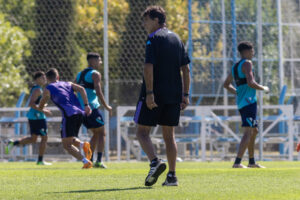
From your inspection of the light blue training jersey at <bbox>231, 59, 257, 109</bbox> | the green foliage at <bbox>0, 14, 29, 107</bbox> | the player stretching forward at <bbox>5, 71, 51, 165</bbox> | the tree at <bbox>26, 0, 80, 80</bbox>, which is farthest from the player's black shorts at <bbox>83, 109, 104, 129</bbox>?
the green foliage at <bbox>0, 14, 29, 107</bbox>

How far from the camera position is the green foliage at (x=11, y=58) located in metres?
26.5

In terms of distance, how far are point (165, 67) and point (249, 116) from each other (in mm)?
4240

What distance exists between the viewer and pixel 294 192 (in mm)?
6641

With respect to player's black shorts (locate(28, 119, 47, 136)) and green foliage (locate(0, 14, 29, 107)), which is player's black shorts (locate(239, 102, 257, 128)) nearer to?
player's black shorts (locate(28, 119, 47, 136))

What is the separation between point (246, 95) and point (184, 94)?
378cm

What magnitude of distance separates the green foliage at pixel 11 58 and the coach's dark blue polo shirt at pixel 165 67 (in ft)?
63.1

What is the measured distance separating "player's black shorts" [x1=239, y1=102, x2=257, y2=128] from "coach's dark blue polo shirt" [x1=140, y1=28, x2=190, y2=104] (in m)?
4.08

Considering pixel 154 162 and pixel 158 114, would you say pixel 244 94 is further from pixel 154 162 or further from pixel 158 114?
pixel 154 162

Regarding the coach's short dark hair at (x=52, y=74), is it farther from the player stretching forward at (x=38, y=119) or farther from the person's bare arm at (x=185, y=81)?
the person's bare arm at (x=185, y=81)

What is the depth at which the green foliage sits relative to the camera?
2650 centimetres

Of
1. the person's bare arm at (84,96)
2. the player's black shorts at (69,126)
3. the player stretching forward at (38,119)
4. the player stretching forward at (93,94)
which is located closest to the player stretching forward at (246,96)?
the player stretching forward at (93,94)

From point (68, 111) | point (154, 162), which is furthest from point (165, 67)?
point (68, 111)

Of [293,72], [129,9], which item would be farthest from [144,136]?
[129,9]

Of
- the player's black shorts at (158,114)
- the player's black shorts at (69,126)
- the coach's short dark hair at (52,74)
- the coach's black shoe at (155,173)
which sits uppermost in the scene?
the coach's short dark hair at (52,74)
